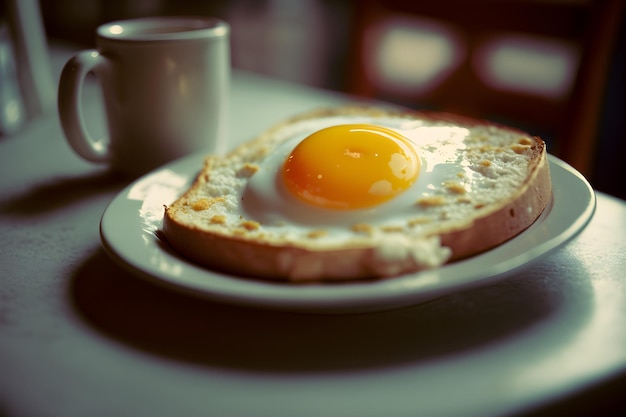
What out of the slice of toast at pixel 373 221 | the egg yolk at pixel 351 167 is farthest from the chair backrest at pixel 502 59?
the egg yolk at pixel 351 167

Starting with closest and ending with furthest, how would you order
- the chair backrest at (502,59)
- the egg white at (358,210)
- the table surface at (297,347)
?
the table surface at (297,347) < the egg white at (358,210) < the chair backrest at (502,59)

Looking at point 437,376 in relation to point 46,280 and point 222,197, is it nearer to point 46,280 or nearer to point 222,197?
point 222,197

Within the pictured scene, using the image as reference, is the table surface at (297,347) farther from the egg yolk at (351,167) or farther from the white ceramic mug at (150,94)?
the white ceramic mug at (150,94)

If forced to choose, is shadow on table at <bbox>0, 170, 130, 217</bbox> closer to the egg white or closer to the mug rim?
the mug rim

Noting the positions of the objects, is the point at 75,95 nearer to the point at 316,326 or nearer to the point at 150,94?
the point at 150,94

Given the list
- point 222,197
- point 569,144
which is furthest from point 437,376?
point 569,144

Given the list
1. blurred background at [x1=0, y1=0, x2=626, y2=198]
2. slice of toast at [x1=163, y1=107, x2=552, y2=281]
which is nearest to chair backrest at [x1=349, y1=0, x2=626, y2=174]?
blurred background at [x1=0, y1=0, x2=626, y2=198]
